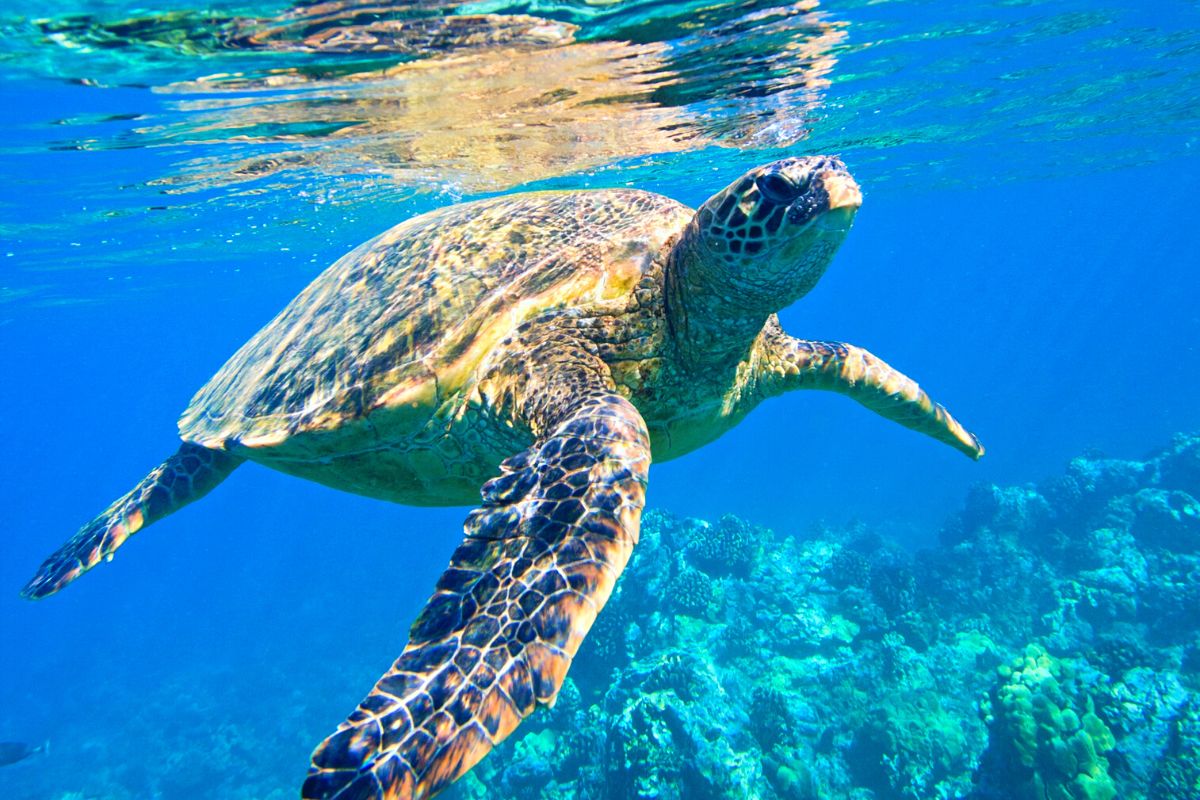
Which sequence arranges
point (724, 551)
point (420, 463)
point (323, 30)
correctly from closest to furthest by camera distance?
point (420, 463) < point (323, 30) < point (724, 551)

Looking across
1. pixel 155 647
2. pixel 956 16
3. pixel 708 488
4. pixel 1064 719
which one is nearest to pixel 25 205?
pixel 956 16

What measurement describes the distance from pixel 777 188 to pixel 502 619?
7.40 ft

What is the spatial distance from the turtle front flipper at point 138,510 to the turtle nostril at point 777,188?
496 centimetres

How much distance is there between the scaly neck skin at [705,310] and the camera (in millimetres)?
3465

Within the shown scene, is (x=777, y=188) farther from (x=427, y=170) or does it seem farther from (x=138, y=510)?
(x=427, y=170)

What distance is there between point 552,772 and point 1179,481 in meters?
17.1

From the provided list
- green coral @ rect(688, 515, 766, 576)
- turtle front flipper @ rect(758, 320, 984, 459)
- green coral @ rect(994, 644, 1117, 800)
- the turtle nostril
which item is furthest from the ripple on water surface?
green coral @ rect(688, 515, 766, 576)

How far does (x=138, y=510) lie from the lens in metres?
5.89

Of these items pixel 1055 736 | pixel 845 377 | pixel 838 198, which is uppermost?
pixel 838 198

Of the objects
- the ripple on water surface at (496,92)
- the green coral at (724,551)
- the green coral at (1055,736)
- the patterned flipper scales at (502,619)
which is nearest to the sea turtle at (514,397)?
the patterned flipper scales at (502,619)

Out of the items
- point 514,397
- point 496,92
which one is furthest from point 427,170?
point 514,397

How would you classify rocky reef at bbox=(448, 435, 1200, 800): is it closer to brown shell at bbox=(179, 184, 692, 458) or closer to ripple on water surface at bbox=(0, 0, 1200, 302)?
brown shell at bbox=(179, 184, 692, 458)

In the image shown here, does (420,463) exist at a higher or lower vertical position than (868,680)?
higher

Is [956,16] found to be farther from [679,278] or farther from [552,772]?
[552,772]
